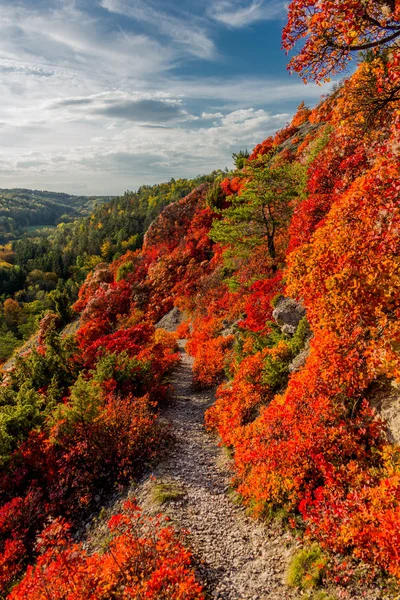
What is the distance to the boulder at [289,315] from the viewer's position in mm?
17812

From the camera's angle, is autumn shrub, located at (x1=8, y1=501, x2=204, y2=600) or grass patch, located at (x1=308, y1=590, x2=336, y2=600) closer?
grass patch, located at (x1=308, y1=590, x2=336, y2=600)

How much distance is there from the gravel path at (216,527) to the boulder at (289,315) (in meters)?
7.01

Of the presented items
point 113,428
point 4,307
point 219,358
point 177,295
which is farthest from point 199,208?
point 4,307

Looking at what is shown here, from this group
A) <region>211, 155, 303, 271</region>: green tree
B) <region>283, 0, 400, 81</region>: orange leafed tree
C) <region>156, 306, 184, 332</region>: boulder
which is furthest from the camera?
<region>156, 306, 184, 332</region>: boulder

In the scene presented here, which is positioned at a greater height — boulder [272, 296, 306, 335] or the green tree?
the green tree

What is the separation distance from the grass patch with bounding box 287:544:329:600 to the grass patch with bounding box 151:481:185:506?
4.87 metres

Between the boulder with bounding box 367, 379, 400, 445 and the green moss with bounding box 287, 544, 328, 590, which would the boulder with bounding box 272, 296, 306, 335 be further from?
the green moss with bounding box 287, 544, 328, 590

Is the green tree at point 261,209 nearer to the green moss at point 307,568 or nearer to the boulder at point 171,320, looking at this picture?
the boulder at point 171,320

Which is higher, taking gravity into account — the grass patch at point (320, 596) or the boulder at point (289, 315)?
the boulder at point (289, 315)

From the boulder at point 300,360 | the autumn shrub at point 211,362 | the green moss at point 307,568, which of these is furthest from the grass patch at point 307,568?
the autumn shrub at point 211,362

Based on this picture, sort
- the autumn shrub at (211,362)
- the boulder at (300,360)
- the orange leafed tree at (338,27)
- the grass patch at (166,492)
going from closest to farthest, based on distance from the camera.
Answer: the orange leafed tree at (338,27), the grass patch at (166,492), the boulder at (300,360), the autumn shrub at (211,362)

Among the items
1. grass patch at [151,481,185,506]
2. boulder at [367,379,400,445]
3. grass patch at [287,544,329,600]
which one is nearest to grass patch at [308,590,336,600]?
grass patch at [287,544,329,600]

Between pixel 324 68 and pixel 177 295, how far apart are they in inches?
1344

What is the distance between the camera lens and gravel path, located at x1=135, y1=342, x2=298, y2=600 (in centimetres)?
930
